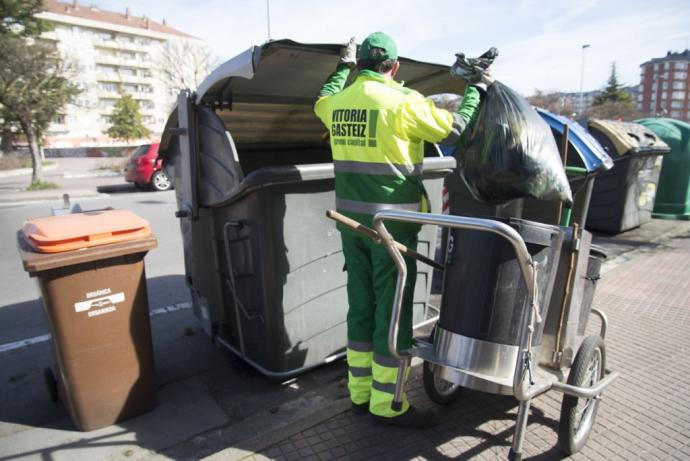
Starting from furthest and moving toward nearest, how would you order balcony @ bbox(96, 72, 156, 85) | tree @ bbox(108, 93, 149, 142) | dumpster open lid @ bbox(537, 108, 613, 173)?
balcony @ bbox(96, 72, 156, 85)
tree @ bbox(108, 93, 149, 142)
dumpster open lid @ bbox(537, 108, 613, 173)

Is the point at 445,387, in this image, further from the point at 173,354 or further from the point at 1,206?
the point at 1,206

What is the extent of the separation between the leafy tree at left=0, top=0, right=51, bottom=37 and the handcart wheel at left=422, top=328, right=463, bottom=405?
1519cm

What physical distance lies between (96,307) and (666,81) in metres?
123

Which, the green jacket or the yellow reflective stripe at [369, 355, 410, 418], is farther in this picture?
the yellow reflective stripe at [369, 355, 410, 418]

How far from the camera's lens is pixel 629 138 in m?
7.07

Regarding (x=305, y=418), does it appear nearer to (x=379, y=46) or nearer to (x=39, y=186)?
(x=379, y=46)

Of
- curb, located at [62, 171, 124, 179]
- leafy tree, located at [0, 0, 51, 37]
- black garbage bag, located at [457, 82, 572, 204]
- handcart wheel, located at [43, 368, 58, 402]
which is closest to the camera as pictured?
→ black garbage bag, located at [457, 82, 572, 204]

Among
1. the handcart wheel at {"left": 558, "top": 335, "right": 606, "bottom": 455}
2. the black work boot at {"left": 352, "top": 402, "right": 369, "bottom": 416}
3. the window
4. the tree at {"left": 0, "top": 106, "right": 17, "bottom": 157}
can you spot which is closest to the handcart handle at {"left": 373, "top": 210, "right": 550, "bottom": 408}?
the handcart wheel at {"left": 558, "top": 335, "right": 606, "bottom": 455}

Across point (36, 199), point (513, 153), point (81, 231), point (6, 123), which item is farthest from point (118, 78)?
point (513, 153)

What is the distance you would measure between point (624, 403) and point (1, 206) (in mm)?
13589

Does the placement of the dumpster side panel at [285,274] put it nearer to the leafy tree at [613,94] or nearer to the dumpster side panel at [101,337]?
the dumpster side panel at [101,337]

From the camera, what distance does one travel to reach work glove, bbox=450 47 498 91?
228 centimetres

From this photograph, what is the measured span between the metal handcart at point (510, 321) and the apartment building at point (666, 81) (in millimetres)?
111252

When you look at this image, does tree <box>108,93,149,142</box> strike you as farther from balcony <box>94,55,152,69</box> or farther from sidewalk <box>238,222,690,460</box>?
sidewalk <box>238,222,690,460</box>
